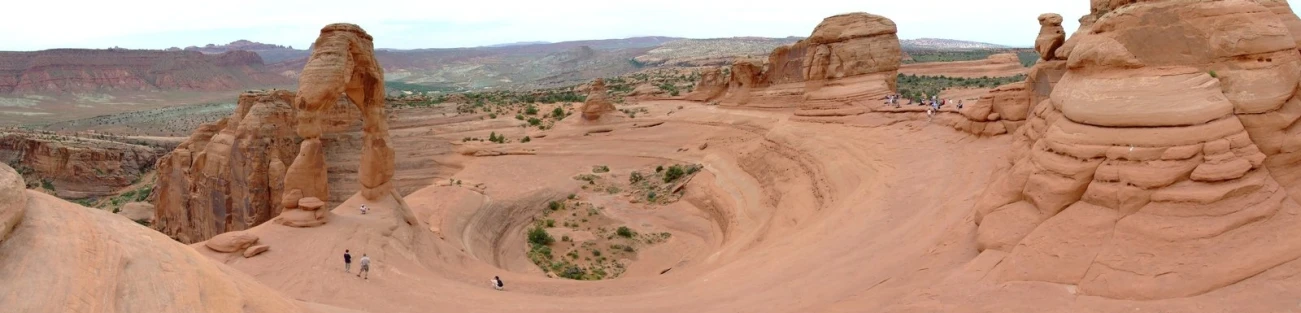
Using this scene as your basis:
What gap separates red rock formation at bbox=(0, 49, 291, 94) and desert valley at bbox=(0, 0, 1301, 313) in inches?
Result: 4582

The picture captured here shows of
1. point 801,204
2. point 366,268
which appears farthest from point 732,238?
point 366,268

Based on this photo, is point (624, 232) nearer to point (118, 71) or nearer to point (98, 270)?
point (98, 270)

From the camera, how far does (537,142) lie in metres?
39.0

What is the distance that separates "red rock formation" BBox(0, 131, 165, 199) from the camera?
4009cm

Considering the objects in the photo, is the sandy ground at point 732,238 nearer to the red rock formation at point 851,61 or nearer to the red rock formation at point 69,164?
the red rock formation at point 851,61

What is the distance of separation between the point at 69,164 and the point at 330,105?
35.3m

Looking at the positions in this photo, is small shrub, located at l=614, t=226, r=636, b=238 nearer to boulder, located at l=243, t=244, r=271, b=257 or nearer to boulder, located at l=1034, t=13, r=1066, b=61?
boulder, located at l=243, t=244, r=271, b=257

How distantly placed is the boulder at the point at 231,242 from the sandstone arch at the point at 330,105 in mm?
1686

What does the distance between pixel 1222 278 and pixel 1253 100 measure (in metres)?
2.94

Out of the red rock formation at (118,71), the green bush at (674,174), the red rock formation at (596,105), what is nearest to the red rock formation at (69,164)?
the red rock formation at (596,105)

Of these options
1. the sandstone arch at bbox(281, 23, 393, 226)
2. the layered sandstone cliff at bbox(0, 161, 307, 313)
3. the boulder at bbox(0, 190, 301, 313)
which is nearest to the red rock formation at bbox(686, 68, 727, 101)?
the sandstone arch at bbox(281, 23, 393, 226)

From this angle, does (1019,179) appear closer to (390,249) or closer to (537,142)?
(390,249)

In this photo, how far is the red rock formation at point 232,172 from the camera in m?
20.4

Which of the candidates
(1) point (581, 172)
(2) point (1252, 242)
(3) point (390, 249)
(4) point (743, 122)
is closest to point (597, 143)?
(1) point (581, 172)
